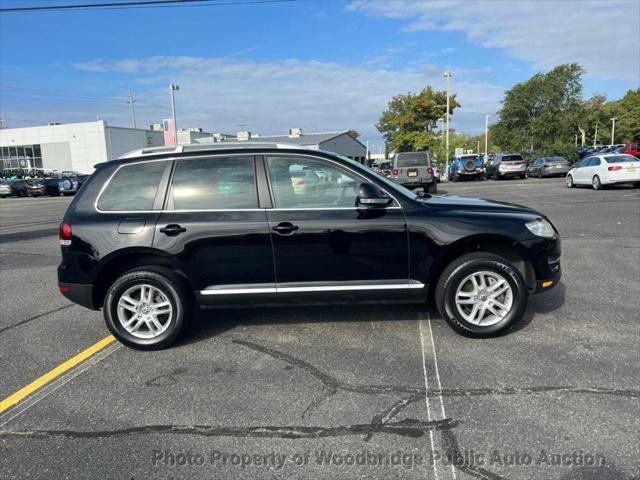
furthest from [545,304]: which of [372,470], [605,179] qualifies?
[605,179]

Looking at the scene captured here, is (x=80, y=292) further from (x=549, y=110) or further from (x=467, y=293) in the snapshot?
(x=549, y=110)

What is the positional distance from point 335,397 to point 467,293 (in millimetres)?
1681

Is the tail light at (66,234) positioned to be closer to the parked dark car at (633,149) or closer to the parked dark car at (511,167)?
the parked dark car at (511,167)

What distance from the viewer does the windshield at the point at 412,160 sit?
19359mm

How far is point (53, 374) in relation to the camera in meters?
4.01

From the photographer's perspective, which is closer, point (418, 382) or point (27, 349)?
point (418, 382)

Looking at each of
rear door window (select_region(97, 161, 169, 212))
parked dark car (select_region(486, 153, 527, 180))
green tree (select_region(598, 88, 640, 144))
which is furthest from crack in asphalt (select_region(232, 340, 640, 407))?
green tree (select_region(598, 88, 640, 144))

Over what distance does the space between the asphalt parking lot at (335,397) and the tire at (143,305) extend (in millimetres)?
145


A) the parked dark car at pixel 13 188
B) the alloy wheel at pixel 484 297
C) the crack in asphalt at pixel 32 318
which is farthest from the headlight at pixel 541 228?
the parked dark car at pixel 13 188

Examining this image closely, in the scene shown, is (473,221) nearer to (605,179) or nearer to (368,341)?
(368,341)

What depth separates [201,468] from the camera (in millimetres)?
2730

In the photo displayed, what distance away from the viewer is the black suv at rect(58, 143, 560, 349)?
4266mm

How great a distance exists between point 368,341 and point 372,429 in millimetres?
1393

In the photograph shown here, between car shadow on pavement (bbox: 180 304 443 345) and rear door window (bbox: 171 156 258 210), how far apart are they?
3.75 feet
